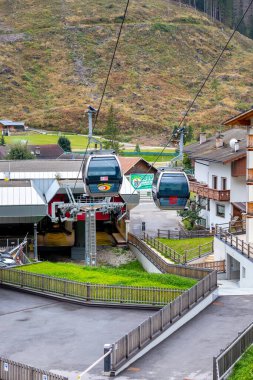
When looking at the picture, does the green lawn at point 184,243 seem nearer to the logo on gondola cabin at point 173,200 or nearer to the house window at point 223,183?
the house window at point 223,183

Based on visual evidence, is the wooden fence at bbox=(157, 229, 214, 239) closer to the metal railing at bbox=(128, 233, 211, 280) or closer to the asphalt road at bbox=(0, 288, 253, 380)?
the metal railing at bbox=(128, 233, 211, 280)

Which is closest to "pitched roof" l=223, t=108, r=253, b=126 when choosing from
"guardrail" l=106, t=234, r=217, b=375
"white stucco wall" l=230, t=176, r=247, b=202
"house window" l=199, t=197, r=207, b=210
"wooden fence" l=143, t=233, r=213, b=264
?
"wooden fence" l=143, t=233, r=213, b=264

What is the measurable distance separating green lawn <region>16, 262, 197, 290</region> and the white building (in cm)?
1633

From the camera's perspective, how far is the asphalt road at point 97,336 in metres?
21.2

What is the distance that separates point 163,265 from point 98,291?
9757 millimetres

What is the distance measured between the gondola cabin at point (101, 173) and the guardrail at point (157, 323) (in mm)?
5531

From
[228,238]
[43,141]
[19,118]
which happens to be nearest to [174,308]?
[228,238]

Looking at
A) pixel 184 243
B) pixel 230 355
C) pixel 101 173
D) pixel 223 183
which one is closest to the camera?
pixel 230 355

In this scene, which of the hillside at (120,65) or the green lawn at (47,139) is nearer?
the green lawn at (47,139)

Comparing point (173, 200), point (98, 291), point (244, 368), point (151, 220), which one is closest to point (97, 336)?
point (98, 291)

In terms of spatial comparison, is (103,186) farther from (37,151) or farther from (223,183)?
(37,151)

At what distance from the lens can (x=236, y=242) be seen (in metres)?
38.6

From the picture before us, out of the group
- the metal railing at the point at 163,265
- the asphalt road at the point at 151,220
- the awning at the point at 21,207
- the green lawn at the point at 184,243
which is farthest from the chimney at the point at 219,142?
the awning at the point at 21,207

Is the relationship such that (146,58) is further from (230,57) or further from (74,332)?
(74,332)
